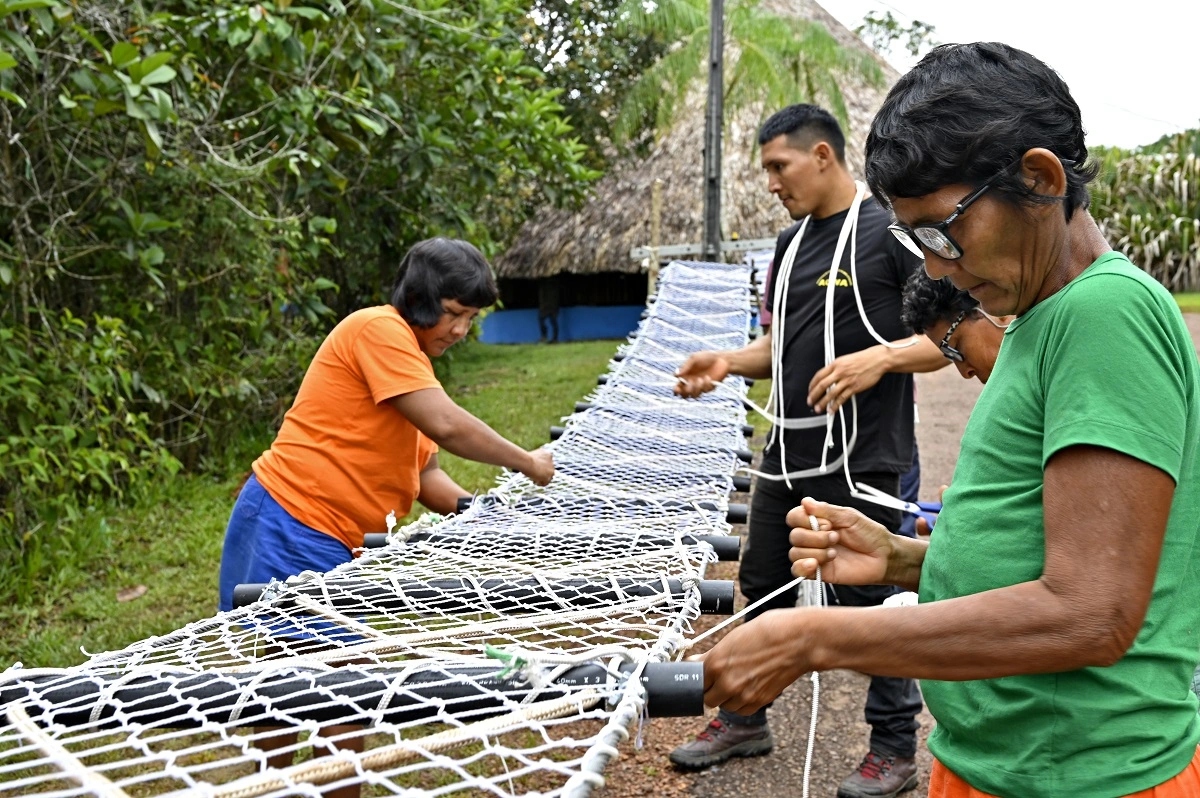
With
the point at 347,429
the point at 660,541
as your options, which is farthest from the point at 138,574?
the point at 660,541

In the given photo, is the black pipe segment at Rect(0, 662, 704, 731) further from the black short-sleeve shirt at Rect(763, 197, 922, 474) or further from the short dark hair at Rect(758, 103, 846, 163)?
the short dark hair at Rect(758, 103, 846, 163)

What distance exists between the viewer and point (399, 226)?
7402 mm

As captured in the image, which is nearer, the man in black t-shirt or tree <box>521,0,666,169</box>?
the man in black t-shirt

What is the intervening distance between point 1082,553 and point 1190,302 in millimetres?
12700

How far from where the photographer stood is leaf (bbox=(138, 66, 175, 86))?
3100 mm

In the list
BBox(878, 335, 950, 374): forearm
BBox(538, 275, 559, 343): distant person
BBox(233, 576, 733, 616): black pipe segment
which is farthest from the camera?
BBox(538, 275, 559, 343): distant person

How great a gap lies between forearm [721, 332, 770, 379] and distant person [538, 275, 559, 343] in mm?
12195

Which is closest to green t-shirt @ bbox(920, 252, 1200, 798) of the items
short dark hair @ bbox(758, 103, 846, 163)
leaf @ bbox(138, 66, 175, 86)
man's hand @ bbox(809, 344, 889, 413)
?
man's hand @ bbox(809, 344, 889, 413)

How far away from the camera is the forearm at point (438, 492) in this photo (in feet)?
8.86

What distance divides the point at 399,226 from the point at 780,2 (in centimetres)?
992

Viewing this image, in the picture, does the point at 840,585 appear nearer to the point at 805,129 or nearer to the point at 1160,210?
the point at 805,129

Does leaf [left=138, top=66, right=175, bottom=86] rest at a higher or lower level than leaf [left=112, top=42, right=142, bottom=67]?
lower

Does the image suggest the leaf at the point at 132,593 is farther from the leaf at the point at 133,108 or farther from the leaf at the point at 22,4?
the leaf at the point at 22,4

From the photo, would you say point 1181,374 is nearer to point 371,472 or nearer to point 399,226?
point 371,472
